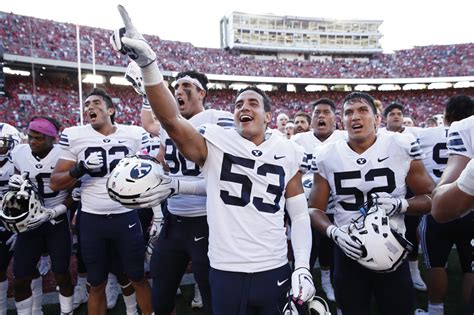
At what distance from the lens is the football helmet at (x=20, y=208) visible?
3023mm

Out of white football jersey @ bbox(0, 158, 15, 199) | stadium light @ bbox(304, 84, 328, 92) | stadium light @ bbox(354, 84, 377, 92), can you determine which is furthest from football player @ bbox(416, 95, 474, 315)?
stadium light @ bbox(354, 84, 377, 92)

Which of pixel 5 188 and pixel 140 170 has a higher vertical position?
pixel 140 170

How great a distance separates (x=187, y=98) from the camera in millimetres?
2941

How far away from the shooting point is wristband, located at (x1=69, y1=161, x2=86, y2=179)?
2982mm

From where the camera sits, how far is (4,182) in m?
3.80

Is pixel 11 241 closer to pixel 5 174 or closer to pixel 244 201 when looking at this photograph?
pixel 5 174

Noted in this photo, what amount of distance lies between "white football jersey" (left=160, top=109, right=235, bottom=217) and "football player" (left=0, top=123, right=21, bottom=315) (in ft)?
6.36

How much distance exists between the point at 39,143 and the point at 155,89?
2232 mm

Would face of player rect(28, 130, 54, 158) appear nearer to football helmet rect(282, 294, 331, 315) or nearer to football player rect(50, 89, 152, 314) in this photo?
football player rect(50, 89, 152, 314)

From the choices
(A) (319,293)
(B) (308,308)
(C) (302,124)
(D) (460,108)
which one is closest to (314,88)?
(C) (302,124)

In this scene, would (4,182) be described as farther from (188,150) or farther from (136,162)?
(188,150)

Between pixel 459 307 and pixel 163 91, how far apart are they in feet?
12.2

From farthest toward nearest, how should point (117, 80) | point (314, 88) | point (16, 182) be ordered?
point (314, 88)
point (117, 80)
point (16, 182)

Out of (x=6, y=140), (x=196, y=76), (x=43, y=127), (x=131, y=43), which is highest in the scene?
(x=196, y=76)
